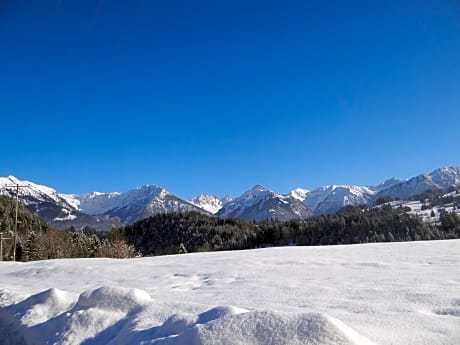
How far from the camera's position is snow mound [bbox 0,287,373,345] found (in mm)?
3562

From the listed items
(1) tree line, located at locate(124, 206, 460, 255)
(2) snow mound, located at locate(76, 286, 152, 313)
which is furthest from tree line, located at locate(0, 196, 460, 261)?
(2) snow mound, located at locate(76, 286, 152, 313)

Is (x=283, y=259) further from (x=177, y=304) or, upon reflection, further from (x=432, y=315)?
(x=432, y=315)

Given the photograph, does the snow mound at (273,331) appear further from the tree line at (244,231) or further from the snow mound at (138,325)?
the tree line at (244,231)

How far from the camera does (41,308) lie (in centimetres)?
655

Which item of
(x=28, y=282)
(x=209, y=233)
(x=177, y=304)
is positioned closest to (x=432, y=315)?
(x=177, y=304)

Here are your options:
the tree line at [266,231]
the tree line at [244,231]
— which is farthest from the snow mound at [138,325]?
the tree line at [266,231]

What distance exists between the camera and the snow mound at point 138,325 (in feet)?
11.7

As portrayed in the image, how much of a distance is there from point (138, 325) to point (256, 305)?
5.65 ft

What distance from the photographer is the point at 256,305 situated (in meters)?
5.75

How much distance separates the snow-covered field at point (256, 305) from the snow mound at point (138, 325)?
0.5 inches

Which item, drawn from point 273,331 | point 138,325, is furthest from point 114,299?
point 273,331

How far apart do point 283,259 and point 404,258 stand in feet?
11.0

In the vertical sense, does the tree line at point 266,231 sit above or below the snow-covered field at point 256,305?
above

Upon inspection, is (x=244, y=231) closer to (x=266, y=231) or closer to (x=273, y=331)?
(x=266, y=231)
